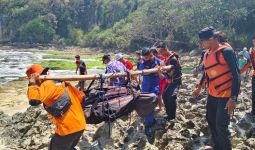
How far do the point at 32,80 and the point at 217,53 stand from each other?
102 inches

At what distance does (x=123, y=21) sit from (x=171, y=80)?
5787cm

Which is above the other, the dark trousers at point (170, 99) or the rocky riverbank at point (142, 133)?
the dark trousers at point (170, 99)

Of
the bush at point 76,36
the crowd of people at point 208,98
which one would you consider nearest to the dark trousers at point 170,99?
the crowd of people at point 208,98

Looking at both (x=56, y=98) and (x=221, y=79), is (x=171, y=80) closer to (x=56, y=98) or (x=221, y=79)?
(x=221, y=79)

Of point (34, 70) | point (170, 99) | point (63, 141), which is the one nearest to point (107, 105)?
point (63, 141)

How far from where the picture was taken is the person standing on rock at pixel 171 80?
7.37 metres

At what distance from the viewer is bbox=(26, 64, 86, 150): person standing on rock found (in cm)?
453

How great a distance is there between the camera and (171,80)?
7531mm

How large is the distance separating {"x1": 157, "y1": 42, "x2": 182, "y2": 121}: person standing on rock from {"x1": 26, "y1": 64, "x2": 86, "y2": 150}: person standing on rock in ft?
9.55

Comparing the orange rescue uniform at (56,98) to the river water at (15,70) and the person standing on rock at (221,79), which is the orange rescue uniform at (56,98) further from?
the river water at (15,70)

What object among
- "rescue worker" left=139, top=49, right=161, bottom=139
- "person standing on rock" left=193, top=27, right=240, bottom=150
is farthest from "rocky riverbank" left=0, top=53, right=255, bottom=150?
"person standing on rock" left=193, top=27, right=240, bottom=150

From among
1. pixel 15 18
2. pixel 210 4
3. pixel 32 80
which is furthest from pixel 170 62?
pixel 15 18

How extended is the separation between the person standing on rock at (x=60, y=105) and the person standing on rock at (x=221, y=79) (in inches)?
78.5

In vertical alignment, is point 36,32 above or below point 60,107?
above
